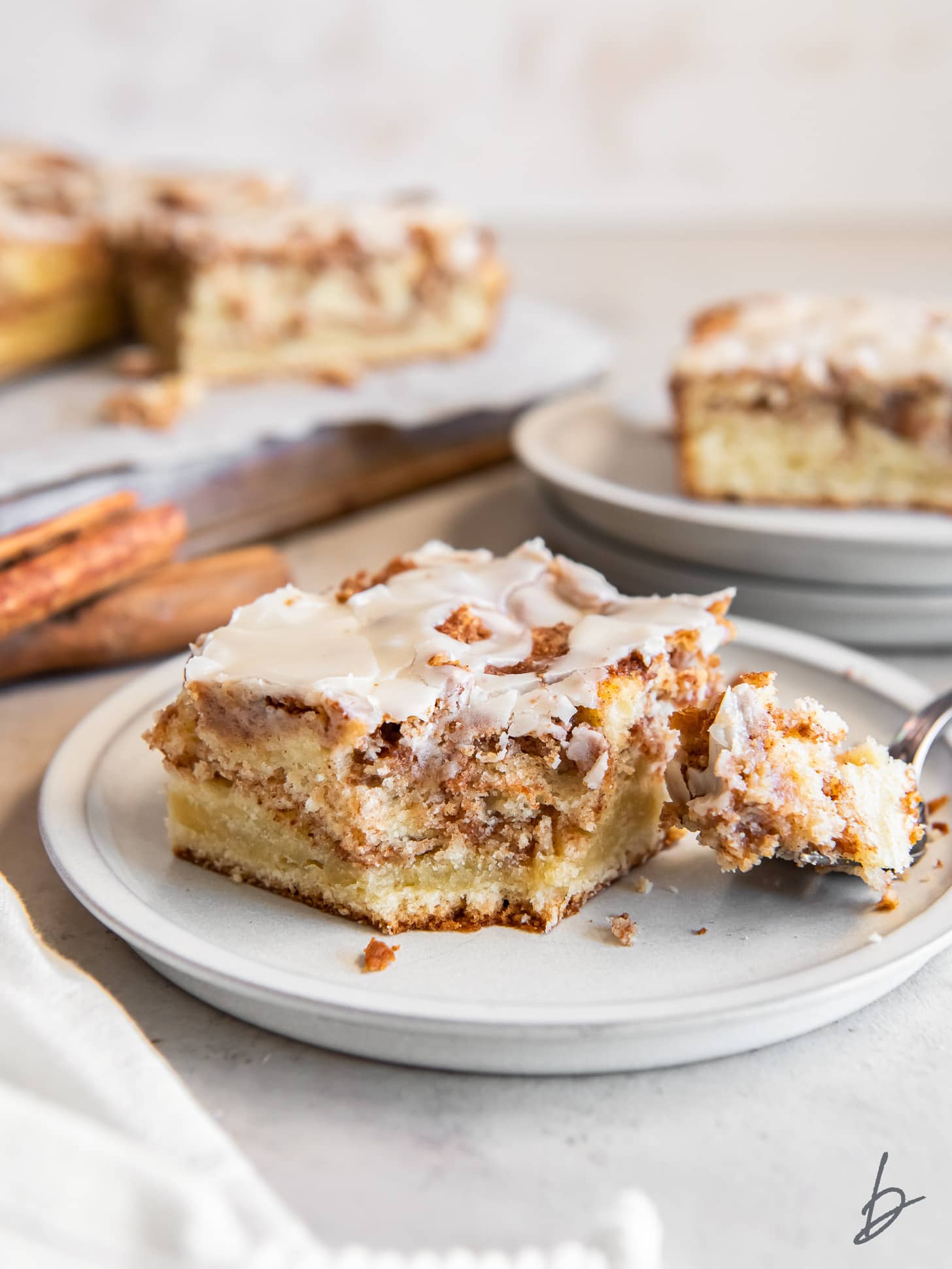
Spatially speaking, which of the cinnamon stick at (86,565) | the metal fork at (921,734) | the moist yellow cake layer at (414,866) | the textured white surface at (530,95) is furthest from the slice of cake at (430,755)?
the textured white surface at (530,95)

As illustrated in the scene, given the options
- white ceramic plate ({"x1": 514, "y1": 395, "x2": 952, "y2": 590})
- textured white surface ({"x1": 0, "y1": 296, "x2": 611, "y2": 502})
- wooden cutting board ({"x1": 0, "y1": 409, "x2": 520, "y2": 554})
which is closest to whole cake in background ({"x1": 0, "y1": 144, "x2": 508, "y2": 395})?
textured white surface ({"x1": 0, "y1": 296, "x2": 611, "y2": 502})

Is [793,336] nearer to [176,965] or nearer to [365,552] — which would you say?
[365,552]

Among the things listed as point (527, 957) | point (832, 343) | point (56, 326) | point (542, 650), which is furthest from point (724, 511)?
point (56, 326)

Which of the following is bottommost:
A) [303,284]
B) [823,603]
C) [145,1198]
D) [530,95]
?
[823,603]

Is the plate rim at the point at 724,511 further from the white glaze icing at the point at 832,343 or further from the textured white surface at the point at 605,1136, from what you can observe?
the textured white surface at the point at 605,1136

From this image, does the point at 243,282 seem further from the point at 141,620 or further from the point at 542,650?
the point at 542,650
